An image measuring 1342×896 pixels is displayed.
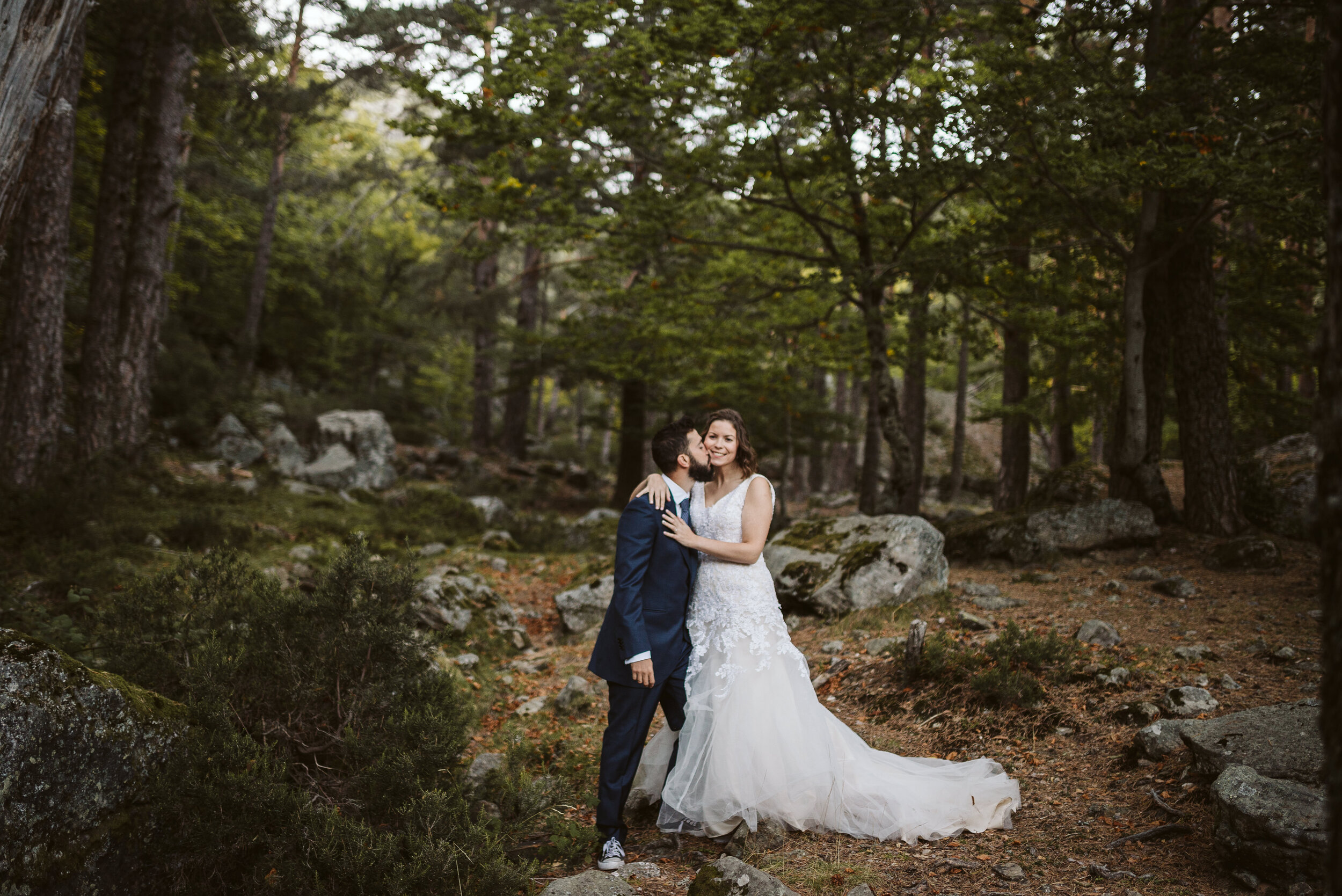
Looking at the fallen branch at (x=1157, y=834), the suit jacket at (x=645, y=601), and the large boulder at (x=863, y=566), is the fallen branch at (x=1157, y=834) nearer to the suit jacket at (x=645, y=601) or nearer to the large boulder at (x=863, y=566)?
the suit jacket at (x=645, y=601)

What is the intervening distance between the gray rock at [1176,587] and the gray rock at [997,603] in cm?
130

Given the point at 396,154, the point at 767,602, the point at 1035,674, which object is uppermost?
the point at 396,154

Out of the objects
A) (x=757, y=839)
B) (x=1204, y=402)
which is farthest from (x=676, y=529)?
(x=1204, y=402)

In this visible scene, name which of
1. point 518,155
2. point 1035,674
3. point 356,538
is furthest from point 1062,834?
point 518,155

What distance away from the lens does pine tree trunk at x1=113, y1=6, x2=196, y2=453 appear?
10.9 meters

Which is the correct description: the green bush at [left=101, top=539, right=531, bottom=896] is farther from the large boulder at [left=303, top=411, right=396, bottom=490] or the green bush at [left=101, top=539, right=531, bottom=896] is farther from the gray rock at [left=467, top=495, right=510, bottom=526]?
the large boulder at [left=303, top=411, right=396, bottom=490]

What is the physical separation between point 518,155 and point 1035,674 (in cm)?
1061

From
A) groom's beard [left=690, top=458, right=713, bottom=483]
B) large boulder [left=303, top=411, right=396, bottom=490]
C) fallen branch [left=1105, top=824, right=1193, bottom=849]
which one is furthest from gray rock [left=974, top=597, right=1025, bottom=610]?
large boulder [left=303, top=411, right=396, bottom=490]

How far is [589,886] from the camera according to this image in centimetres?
322

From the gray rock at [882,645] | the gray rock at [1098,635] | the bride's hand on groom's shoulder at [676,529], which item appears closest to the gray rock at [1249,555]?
the gray rock at [1098,635]

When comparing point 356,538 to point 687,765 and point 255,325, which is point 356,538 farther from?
point 255,325

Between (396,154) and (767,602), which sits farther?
(396,154)

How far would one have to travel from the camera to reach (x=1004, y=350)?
12.7m

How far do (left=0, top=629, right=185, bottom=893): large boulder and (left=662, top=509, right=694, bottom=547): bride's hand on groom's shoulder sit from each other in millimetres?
2410
